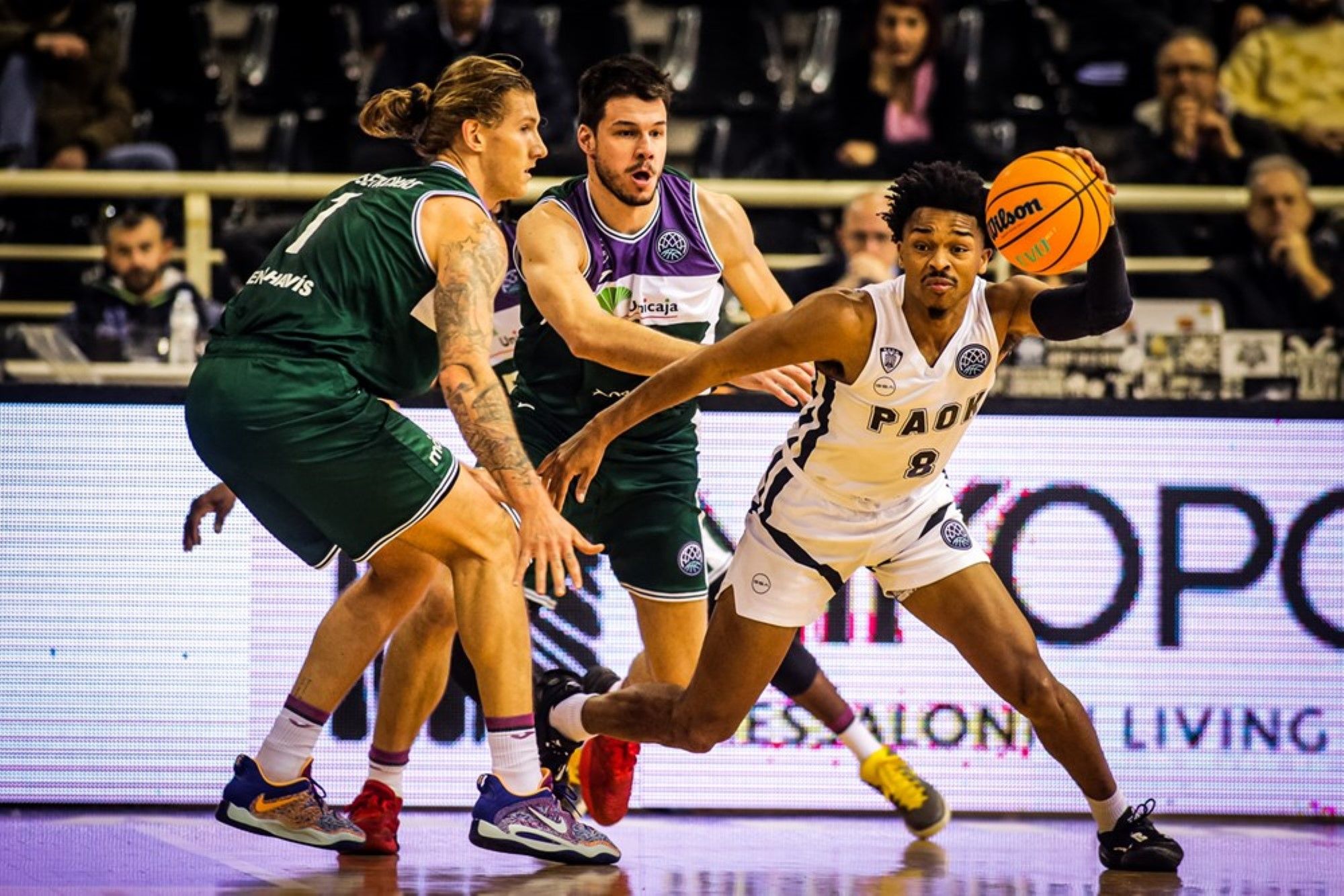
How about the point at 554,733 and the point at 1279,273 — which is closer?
the point at 554,733

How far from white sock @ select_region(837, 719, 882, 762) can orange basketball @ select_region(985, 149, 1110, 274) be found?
68.0 inches

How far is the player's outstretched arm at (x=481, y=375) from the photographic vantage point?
428 centimetres

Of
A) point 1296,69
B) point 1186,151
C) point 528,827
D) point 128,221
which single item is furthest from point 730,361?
point 1296,69

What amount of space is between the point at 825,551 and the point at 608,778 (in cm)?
102

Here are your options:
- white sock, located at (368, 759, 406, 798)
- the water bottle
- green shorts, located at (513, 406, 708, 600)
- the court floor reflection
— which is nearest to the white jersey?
green shorts, located at (513, 406, 708, 600)

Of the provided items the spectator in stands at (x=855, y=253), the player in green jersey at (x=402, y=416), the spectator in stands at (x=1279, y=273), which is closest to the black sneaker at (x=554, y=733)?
the player in green jersey at (x=402, y=416)

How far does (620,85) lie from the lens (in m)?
5.15

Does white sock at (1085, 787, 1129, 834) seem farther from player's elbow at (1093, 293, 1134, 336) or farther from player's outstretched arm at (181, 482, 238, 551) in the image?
player's outstretched arm at (181, 482, 238, 551)

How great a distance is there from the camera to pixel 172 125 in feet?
31.9

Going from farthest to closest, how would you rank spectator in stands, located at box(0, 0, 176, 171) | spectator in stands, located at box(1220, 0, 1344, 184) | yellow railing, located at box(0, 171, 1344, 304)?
1. spectator in stands, located at box(1220, 0, 1344, 184)
2. spectator in stands, located at box(0, 0, 176, 171)
3. yellow railing, located at box(0, 171, 1344, 304)

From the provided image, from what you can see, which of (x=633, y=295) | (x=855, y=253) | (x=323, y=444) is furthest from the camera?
(x=855, y=253)

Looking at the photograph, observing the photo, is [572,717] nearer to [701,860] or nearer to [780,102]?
[701,860]

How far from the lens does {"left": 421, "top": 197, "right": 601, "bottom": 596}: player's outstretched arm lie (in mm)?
4281

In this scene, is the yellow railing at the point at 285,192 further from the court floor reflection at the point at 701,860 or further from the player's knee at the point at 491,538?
the player's knee at the point at 491,538
